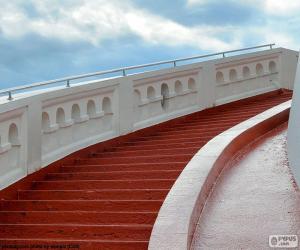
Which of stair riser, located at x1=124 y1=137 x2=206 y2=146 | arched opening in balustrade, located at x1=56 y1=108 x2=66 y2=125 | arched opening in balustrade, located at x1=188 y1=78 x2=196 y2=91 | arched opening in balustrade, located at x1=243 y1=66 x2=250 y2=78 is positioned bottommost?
stair riser, located at x1=124 y1=137 x2=206 y2=146

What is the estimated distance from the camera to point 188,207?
17.9 feet

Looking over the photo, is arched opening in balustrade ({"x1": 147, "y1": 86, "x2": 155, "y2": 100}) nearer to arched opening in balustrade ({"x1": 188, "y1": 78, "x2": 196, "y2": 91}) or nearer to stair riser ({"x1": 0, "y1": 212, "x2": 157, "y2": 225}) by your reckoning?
arched opening in balustrade ({"x1": 188, "y1": 78, "x2": 196, "y2": 91})

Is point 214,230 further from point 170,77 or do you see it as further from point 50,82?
point 170,77

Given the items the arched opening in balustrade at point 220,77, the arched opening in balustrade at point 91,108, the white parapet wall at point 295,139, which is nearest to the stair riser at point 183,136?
the arched opening in balustrade at point 91,108

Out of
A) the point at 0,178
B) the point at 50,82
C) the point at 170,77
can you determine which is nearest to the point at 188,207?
the point at 0,178

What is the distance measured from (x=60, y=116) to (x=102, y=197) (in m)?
2.12

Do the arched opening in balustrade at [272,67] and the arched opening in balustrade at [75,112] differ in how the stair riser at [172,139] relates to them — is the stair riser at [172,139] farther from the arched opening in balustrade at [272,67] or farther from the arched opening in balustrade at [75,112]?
the arched opening in balustrade at [272,67]

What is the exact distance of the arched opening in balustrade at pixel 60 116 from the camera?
8.36 meters

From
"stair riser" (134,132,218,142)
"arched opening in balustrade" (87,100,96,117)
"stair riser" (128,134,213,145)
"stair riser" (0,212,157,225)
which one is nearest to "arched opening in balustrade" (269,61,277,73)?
"stair riser" (134,132,218,142)

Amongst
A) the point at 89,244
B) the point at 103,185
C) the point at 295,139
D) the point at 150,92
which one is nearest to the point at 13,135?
the point at 103,185

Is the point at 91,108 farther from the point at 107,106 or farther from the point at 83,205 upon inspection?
the point at 83,205

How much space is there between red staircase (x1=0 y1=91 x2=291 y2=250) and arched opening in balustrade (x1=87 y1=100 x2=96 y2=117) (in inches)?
24.5

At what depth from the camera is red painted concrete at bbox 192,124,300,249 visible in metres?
5.36

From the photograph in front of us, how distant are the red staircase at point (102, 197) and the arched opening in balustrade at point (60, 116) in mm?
643
